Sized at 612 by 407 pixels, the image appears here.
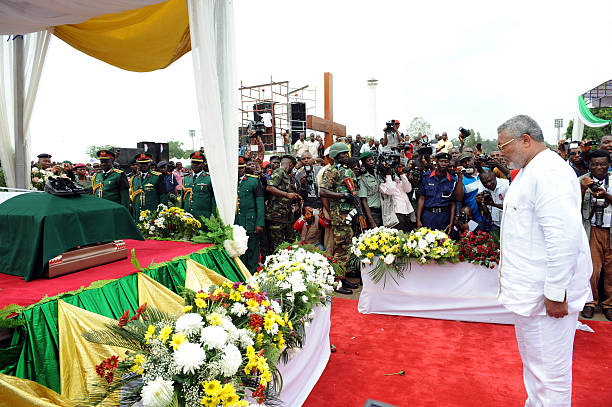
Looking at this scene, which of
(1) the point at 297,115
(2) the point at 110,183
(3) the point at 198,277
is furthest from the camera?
(1) the point at 297,115

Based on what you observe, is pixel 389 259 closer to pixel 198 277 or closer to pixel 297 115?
pixel 198 277

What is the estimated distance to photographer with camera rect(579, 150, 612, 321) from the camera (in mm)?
4308

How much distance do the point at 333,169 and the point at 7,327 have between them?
4.35m

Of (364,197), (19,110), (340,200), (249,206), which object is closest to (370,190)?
(364,197)

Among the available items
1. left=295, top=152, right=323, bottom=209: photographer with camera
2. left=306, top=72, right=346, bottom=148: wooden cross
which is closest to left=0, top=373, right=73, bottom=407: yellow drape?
left=295, top=152, right=323, bottom=209: photographer with camera

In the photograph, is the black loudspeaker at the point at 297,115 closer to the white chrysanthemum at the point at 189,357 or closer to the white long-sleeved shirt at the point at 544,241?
the white long-sleeved shirt at the point at 544,241

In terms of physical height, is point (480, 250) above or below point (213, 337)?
below

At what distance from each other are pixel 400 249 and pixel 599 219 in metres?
2.45

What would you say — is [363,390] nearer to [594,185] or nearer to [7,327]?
[7,327]

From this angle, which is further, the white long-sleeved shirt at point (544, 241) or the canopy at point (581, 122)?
the canopy at point (581, 122)

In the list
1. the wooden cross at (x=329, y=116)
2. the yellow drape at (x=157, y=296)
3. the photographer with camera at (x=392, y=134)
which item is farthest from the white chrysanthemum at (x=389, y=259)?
the wooden cross at (x=329, y=116)

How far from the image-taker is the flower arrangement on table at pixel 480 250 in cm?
424

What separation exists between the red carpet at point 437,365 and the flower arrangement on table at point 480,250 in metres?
0.77

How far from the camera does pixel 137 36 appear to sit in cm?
450
